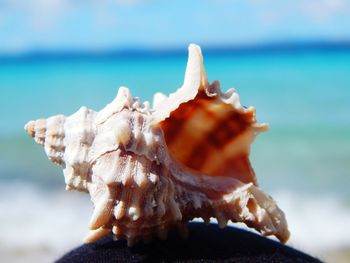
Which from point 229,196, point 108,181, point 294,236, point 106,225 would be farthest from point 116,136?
point 294,236

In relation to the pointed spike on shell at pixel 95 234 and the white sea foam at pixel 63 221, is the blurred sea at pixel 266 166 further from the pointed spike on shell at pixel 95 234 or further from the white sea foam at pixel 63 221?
the pointed spike on shell at pixel 95 234

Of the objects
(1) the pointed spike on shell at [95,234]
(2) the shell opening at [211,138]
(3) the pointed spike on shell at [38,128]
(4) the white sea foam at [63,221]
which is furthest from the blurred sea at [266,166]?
(3) the pointed spike on shell at [38,128]

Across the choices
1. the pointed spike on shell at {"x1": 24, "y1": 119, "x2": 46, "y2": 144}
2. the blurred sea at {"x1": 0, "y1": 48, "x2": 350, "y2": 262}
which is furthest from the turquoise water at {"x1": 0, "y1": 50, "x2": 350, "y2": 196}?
the pointed spike on shell at {"x1": 24, "y1": 119, "x2": 46, "y2": 144}

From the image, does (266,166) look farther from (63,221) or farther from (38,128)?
(38,128)

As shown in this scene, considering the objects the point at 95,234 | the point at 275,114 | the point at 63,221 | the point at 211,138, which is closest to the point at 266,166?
the point at 63,221

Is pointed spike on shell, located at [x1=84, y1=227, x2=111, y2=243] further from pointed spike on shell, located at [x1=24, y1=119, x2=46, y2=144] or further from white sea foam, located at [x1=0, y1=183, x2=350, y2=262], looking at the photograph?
white sea foam, located at [x1=0, y1=183, x2=350, y2=262]

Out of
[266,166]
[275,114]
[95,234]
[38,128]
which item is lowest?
[95,234]
